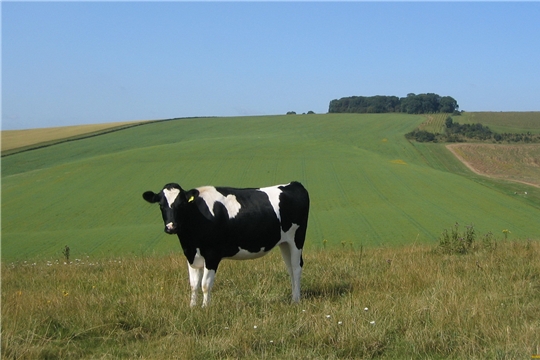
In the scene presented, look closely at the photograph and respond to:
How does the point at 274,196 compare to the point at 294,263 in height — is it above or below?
above

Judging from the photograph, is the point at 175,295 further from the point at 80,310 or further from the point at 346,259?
the point at 346,259

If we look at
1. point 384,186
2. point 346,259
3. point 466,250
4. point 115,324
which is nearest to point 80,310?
point 115,324

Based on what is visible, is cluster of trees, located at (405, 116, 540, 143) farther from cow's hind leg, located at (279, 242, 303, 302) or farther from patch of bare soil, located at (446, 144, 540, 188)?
cow's hind leg, located at (279, 242, 303, 302)

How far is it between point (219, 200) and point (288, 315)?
2.59 m

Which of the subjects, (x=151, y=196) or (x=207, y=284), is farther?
(x=151, y=196)

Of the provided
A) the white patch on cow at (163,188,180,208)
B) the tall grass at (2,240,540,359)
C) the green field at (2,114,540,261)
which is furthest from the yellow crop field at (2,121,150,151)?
the white patch on cow at (163,188,180,208)

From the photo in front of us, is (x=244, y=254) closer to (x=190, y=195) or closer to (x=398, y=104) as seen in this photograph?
(x=190, y=195)

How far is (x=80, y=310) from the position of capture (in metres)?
7.71

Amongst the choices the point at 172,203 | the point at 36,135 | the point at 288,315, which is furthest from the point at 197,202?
the point at 36,135

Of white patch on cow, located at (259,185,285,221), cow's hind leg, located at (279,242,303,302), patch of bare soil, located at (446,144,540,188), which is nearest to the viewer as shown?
cow's hind leg, located at (279,242,303,302)

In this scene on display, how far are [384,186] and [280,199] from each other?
112ft

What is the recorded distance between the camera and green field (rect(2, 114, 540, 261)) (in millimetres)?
28344

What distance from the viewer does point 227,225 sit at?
9398 mm

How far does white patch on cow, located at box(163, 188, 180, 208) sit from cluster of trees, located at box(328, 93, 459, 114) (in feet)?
442
